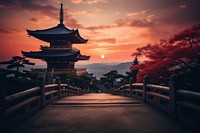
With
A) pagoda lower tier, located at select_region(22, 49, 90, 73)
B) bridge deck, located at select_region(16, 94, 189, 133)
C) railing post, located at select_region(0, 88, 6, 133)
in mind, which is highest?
pagoda lower tier, located at select_region(22, 49, 90, 73)

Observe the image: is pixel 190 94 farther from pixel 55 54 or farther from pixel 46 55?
pixel 46 55

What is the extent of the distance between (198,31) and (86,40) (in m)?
31.2

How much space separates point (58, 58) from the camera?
104ft

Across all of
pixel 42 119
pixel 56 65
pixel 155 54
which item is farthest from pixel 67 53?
pixel 42 119

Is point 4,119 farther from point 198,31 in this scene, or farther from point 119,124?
point 198,31

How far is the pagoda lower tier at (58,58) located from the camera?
31.1m

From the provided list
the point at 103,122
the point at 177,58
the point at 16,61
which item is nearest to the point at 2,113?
the point at 103,122

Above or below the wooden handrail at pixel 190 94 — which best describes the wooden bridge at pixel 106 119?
below

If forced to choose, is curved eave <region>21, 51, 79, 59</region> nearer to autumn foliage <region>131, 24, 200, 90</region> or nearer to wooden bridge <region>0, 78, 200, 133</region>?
autumn foliage <region>131, 24, 200, 90</region>

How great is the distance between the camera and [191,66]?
36.4ft

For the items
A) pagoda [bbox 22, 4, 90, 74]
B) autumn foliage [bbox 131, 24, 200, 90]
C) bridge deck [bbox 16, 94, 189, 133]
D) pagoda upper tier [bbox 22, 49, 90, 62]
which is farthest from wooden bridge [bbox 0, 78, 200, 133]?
pagoda [bbox 22, 4, 90, 74]

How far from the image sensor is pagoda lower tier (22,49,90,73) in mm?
31087

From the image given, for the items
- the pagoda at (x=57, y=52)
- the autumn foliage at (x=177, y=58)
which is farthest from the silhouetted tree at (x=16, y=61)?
the autumn foliage at (x=177, y=58)

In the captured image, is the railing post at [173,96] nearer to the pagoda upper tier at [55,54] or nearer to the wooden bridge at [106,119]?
the wooden bridge at [106,119]
